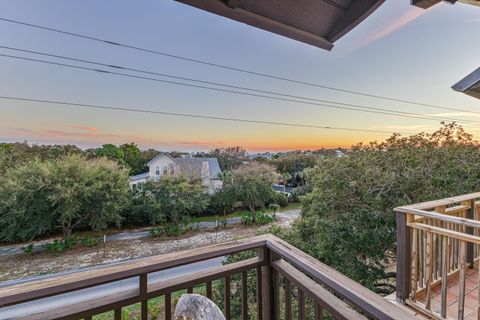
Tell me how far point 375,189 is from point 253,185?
30.7 feet

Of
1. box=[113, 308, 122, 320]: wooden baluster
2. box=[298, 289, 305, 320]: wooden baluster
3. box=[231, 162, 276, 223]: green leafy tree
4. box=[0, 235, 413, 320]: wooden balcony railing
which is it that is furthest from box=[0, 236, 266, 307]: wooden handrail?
box=[231, 162, 276, 223]: green leafy tree

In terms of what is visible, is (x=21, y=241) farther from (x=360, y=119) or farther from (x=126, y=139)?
(x=360, y=119)

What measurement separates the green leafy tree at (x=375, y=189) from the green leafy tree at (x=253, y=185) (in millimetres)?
8256

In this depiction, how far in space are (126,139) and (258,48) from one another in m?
7.35

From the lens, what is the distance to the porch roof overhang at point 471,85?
2.41m

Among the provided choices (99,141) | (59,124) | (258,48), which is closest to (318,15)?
(258,48)

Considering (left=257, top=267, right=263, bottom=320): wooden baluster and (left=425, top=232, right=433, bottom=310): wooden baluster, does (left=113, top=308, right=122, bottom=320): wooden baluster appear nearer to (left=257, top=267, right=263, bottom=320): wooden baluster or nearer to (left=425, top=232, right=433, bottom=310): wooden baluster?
(left=257, top=267, right=263, bottom=320): wooden baluster

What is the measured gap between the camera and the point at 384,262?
4156mm

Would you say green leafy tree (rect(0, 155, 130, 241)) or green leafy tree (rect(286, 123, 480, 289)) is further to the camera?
green leafy tree (rect(0, 155, 130, 241))

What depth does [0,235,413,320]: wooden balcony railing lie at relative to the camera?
612 mm

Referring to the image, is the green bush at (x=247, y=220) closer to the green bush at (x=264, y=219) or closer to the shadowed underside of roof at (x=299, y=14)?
the green bush at (x=264, y=219)

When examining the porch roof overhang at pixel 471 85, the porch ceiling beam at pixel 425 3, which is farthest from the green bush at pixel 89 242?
the porch roof overhang at pixel 471 85

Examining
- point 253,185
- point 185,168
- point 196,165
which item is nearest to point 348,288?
point 253,185

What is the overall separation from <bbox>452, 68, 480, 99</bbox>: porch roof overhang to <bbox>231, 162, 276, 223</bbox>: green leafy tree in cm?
1114
